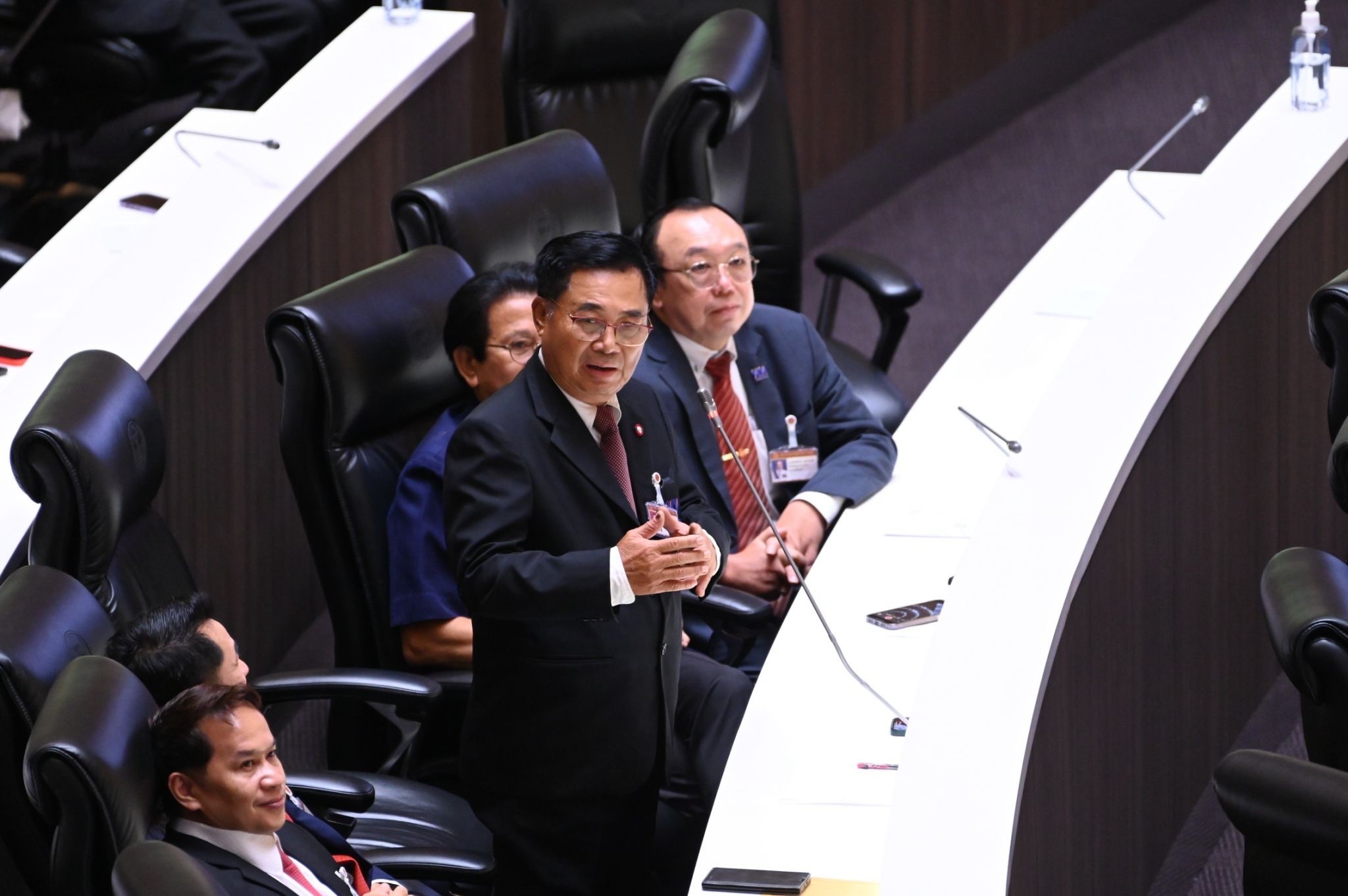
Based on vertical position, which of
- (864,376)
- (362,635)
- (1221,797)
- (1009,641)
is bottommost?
(864,376)

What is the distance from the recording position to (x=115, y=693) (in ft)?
5.47

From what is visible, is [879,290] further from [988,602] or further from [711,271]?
[988,602]

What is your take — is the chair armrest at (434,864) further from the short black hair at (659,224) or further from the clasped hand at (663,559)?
the short black hair at (659,224)

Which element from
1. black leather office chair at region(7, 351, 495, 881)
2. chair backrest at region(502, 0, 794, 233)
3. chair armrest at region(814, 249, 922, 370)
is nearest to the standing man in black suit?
black leather office chair at region(7, 351, 495, 881)

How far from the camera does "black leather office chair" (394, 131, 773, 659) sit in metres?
2.88

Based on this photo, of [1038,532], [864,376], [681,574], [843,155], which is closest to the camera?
[1038,532]

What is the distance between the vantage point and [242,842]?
5.82 feet

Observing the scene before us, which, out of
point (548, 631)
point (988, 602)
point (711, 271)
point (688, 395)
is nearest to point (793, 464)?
point (688, 395)

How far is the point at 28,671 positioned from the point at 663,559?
69cm

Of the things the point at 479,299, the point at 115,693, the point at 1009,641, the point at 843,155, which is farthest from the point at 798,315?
the point at 843,155

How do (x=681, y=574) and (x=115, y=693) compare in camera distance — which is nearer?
(x=115, y=693)

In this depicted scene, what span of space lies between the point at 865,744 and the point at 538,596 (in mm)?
416

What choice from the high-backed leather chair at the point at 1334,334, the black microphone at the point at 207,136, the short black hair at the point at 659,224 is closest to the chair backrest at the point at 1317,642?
the high-backed leather chair at the point at 1334,334

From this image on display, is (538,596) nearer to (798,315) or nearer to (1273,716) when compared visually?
(798,315)
